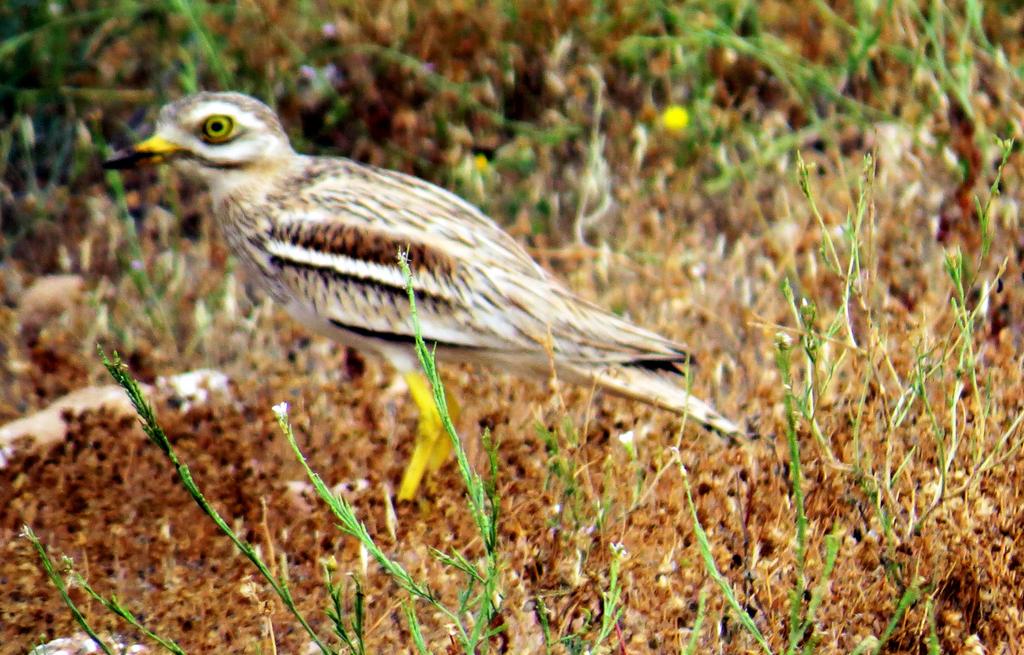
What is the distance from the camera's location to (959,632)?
355 cm

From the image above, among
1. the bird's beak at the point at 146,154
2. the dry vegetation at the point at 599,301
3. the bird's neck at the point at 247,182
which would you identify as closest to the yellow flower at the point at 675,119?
the dry vegetation at the point at 599,301

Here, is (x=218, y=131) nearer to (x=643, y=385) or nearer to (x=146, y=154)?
(x=146, y=154)

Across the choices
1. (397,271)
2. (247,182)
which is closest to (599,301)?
(397,271)

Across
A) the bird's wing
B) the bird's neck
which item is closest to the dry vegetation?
the bird's wing

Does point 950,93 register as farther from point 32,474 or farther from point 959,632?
point 32,474

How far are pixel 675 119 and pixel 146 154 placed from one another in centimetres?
234

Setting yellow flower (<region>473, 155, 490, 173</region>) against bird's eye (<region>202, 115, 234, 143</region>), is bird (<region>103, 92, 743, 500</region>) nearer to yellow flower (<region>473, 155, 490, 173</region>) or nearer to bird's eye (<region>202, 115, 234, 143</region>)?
bird's eye (<region>202, 115, 234, 143</region>)

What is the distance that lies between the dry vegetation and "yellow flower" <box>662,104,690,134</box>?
3cm

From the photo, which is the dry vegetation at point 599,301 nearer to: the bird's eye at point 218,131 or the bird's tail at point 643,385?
the bird's tail at point 643,385

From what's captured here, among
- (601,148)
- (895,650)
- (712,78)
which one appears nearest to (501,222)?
(601,148)

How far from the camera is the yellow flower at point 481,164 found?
21.1 ft

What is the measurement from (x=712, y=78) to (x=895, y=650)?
3469 millimetres

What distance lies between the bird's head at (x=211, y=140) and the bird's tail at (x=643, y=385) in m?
1.18

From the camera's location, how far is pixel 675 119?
6477mm
